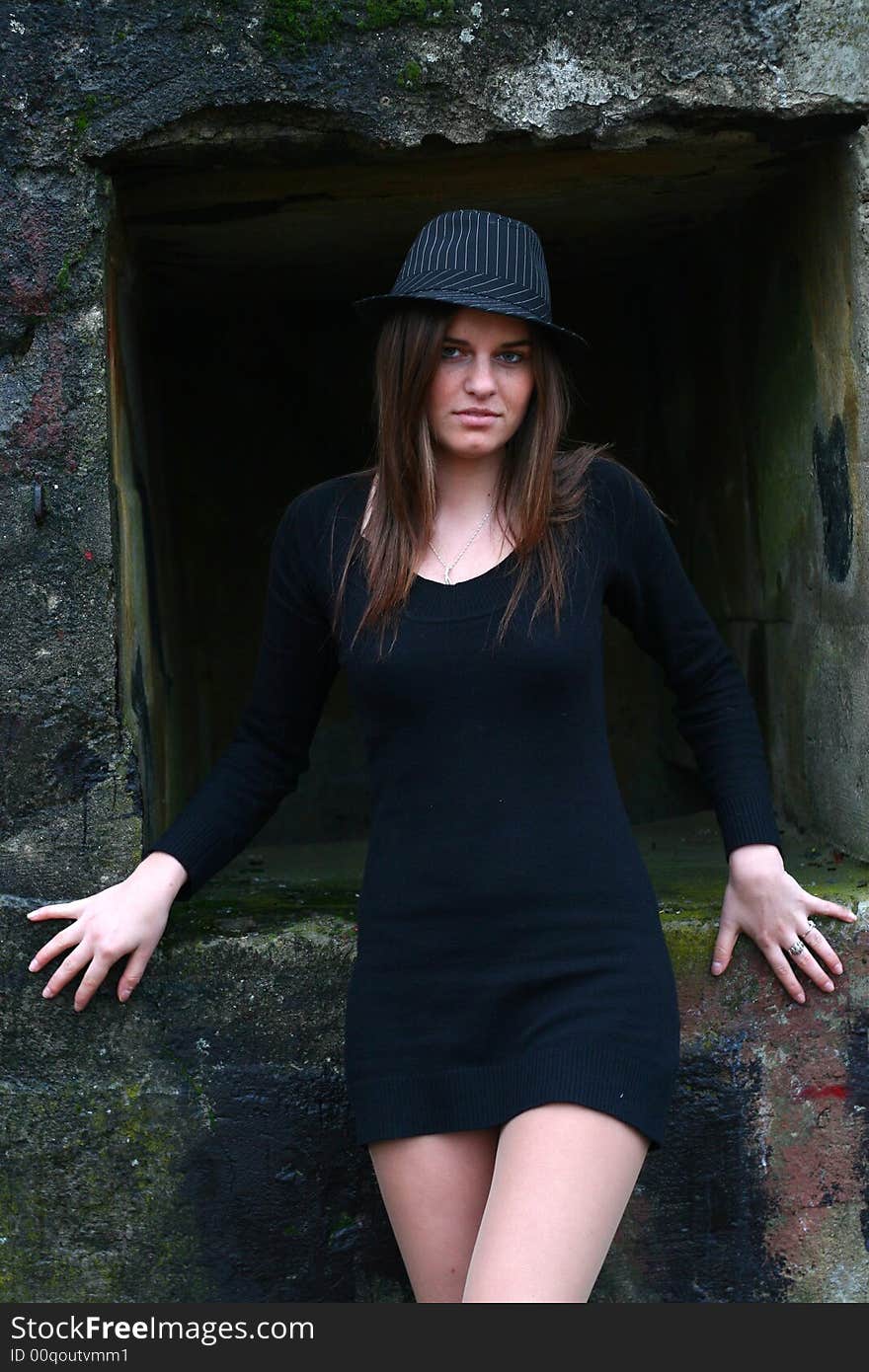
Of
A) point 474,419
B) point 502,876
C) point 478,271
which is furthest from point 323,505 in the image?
point 502,876

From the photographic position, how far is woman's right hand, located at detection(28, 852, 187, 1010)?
7.34 ft

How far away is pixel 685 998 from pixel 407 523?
1.03 m

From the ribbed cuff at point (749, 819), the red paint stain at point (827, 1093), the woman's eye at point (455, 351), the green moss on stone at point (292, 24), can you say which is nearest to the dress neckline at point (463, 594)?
the woman's eye at point (455, 351)

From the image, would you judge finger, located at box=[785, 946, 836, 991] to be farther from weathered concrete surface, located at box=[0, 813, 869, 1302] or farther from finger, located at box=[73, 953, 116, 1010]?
finger, located at box=[73, 953, 116, 1010]

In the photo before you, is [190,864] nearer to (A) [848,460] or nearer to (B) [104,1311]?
(B) [104,1311]

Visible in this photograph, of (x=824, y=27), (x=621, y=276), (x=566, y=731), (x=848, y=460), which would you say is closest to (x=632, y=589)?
(x=566, y=731)

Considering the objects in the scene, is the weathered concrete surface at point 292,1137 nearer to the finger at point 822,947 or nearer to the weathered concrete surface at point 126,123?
the finger at point 822,947

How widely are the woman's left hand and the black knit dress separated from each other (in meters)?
0.12

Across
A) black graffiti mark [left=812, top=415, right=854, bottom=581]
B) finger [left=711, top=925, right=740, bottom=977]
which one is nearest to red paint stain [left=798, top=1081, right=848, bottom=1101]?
finger [left=711, top=925, right=740, bottom=977]

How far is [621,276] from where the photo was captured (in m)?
4.00

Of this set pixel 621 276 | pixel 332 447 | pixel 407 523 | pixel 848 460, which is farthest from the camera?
pixel 332 447

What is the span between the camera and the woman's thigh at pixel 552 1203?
180 centimetres

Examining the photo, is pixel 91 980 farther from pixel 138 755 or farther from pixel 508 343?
pixel 508 343

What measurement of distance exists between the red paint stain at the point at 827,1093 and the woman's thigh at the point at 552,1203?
73 cm
